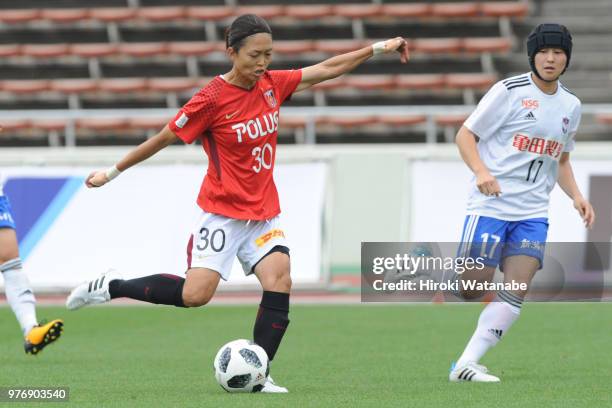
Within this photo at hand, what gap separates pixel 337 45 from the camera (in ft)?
77.2

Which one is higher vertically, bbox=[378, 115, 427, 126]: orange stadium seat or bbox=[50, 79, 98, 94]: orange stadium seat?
bbox=[50, 79, 98, 94]: orange stadium seat

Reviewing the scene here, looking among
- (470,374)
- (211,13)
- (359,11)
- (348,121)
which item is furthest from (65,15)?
(470,374)

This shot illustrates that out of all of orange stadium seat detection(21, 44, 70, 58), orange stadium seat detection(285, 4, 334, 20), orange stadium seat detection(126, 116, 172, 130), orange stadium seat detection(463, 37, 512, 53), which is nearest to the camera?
orange stadium seat detection(126, 116, 172, 130)

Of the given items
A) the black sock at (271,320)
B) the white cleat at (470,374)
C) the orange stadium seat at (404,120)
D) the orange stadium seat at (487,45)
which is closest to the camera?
the black sock at (271,320)

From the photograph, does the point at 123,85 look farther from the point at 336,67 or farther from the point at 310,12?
the point at 336,67

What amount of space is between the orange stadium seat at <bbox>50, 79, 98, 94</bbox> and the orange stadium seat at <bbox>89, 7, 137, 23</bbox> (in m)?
1.59

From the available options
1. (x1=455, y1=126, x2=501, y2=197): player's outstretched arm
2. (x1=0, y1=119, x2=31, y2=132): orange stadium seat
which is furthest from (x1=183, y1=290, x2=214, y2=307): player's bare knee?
(x1=0, y1=119, x2=31, y2=132): orange stadium seat

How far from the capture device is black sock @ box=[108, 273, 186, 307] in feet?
24.7

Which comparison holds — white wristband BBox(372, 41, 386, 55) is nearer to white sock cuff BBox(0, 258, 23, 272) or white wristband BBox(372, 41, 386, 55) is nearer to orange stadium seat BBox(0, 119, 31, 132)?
white sock cuff BBox(0, 258, 23, 272)

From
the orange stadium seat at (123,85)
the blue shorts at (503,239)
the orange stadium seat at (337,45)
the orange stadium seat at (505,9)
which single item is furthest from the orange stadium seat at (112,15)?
the blue shorts at (503,239)

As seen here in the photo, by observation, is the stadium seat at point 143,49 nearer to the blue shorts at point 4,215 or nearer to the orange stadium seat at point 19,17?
the orange stadium seat at point 19,17

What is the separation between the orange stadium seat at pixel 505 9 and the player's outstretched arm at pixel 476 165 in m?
16.0

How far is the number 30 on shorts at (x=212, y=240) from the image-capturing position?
7473mm

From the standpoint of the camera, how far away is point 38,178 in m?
16.2
